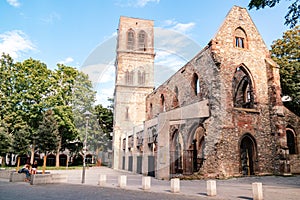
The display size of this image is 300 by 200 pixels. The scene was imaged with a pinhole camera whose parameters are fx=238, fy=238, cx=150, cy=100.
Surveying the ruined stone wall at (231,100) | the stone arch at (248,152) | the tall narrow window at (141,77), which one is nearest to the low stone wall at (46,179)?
the ruined stone wall at (231,100)

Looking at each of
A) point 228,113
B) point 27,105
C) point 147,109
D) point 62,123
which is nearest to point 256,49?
point 228,113

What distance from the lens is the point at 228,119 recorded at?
1659 centimetres

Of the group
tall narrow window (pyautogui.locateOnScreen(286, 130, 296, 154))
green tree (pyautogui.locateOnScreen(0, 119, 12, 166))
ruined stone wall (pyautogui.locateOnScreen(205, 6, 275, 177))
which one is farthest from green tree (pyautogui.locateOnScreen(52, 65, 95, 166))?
tall narrow window (pyautogui.locateOnScreen(286, 130, 296, 154))

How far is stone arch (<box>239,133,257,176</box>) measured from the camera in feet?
56.0

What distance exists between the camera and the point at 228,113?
16719mm

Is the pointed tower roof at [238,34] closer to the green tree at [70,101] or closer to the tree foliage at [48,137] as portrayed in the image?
the tree foliage at [48,137]

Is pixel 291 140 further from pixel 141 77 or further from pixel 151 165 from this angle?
pixel 141 77

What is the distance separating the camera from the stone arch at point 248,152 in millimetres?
17078

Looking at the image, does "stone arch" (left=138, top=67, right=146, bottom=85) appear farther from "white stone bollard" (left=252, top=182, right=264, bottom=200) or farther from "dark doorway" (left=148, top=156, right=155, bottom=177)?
"white stone bollard" (left=252, top=182, right=264, bottom=200)

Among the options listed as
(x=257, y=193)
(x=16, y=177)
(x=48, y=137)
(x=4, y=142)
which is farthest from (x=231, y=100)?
(x=4, y=142)

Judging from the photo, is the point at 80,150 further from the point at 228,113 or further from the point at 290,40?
the point at 290,40

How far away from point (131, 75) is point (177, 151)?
813 inches

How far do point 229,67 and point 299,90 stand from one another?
393 inches

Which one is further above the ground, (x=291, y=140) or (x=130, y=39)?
(x=130, y=39)
